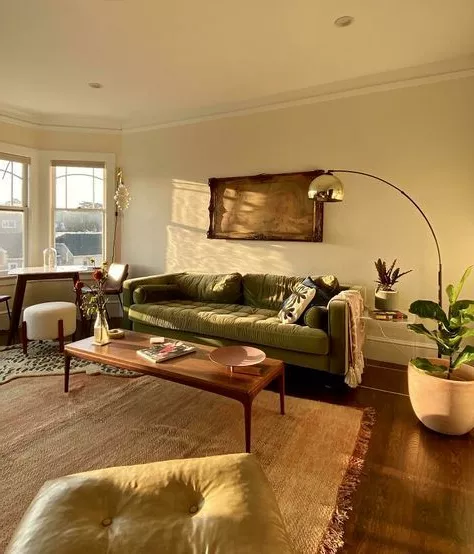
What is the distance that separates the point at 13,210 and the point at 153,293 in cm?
236

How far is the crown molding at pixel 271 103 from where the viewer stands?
339cm

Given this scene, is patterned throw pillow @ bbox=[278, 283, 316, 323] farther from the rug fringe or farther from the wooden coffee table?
the rug fringe

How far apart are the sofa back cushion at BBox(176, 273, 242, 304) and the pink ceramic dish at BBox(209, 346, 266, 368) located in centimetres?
163

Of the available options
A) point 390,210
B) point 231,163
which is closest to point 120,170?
point 231,163

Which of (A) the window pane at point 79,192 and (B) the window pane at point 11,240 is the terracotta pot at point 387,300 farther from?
(B) the window pane at point 11,240

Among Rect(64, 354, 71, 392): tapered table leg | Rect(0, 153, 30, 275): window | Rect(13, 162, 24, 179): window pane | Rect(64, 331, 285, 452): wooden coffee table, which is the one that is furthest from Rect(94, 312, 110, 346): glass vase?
Rect(13, 162, 24, 179): window pane

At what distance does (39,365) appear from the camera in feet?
11.2

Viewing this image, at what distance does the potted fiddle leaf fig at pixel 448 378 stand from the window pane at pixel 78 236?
4360 mm

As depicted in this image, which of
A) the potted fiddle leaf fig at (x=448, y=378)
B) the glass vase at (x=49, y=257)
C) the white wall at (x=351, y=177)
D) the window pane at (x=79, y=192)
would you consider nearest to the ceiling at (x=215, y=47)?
the white wall at (x=351, y=177)

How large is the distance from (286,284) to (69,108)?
358cm

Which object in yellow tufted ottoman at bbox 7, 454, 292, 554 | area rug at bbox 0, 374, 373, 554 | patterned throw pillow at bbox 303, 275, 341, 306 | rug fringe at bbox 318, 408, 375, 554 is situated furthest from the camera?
patterned throw pillow at bbox 303, 275, 341, 306

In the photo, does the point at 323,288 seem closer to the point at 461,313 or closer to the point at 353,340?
the point at 353,340

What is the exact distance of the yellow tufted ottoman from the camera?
3.38ft

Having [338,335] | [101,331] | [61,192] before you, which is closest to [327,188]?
[338,335]
